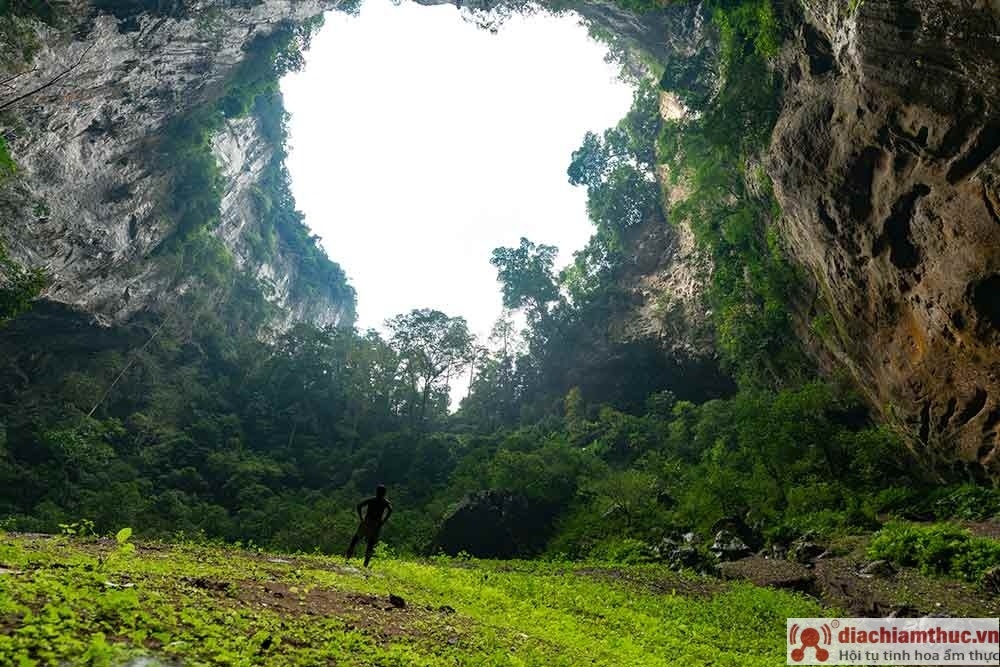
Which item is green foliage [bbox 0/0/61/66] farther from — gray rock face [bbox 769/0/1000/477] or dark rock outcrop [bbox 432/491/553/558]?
gray rock face [bbox 769/0/1000/477]

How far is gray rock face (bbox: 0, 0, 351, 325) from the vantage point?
25.4 m

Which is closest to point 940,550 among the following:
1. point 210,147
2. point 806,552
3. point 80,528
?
point 806,552

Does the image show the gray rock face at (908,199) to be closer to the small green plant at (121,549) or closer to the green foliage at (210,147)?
the small green plant at (121,549)

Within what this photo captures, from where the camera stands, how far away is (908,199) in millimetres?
15477

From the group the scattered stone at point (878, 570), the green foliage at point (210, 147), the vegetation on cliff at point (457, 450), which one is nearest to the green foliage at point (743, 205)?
the vegetation on cliff at point (457, 450)

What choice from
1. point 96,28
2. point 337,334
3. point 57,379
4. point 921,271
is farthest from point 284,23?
point 921,271

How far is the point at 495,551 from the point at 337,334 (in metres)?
33.2

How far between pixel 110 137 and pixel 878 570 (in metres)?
37.8

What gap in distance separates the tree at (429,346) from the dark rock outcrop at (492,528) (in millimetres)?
23985

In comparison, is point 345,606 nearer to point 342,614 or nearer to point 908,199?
point 342,614

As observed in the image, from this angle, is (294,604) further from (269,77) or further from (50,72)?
(269,77)

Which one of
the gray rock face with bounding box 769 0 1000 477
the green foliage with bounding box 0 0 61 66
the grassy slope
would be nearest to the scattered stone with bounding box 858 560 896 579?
the grassy slope

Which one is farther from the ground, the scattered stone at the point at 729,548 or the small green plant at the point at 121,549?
the scattered stone at the point at 729,548

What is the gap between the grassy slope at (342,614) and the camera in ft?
13.3
